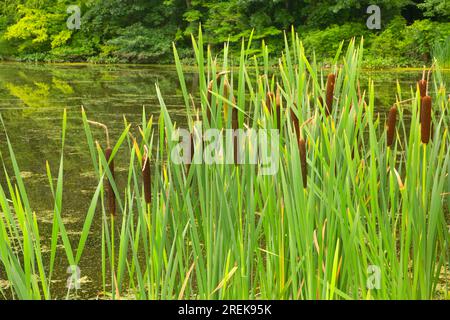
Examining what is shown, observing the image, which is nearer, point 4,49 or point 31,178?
point 31,178

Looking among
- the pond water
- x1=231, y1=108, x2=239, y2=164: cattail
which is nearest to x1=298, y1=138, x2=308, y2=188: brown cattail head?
x1=231, y1=108, x2=239, y2=164: cattail

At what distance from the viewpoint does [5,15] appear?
16.6m

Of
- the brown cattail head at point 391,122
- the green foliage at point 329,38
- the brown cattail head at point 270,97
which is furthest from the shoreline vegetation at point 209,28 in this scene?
Result: the brown cattail head at point 391,122

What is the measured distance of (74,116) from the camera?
5.99 meters

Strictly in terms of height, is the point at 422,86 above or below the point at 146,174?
above

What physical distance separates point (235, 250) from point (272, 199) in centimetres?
15

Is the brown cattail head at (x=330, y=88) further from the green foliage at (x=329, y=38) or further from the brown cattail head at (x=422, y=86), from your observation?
the green foliage at (x=329, y=38)

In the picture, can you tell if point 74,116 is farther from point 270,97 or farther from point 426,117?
point 426,117

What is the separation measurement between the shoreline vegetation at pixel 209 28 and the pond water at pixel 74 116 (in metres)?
A: 1.43

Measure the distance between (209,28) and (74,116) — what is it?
299 inches

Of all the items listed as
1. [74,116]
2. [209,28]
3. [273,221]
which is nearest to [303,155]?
[273,221]

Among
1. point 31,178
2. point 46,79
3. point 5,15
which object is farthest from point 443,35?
point 5,15

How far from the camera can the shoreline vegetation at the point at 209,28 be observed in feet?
36.1

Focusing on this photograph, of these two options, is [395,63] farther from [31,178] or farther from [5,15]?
[5,15]
